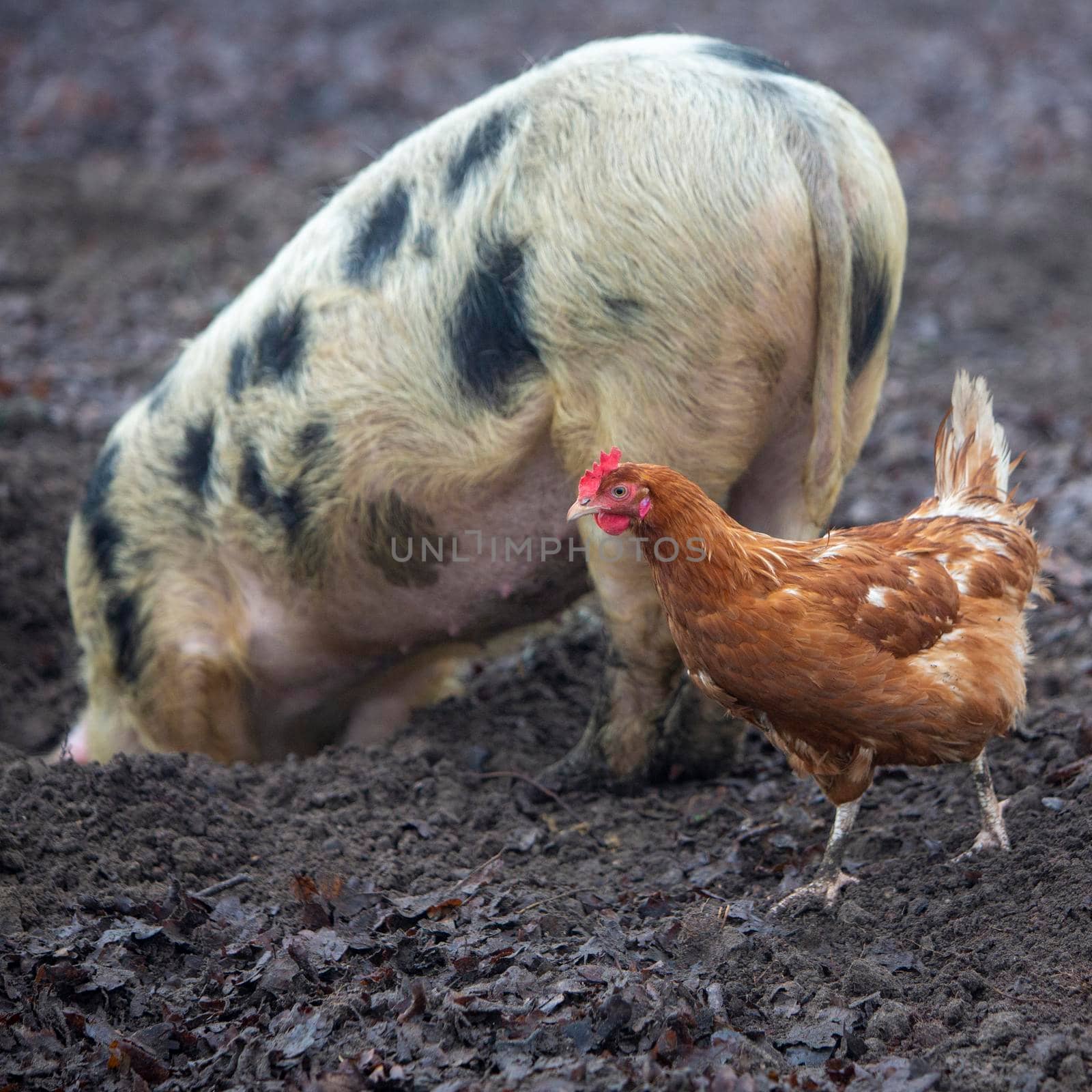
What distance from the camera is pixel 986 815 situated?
11.0 feet

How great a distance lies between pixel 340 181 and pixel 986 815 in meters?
3.22

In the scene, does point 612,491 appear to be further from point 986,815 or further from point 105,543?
point 105,543

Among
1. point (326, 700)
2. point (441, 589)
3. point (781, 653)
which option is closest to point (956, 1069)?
point (781, 653)

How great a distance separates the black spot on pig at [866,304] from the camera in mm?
3596

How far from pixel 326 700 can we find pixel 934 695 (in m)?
2.80

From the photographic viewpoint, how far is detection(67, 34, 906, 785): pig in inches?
137

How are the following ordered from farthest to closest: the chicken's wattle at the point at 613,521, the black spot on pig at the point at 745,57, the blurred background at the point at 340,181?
the blurred background at the point at 340,181, the black spot on pig at the point at 745,57, the chicken's wattle at the point at 613,521

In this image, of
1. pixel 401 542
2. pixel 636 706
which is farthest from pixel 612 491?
pixel 401 542

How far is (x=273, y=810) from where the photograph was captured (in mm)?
3822

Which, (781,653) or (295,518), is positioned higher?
(781,653)

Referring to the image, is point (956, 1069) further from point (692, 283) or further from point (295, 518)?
point (295, 518)

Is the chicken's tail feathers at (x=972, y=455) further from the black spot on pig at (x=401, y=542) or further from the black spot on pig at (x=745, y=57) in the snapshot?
the black spot on pig at (x=401, y=542)

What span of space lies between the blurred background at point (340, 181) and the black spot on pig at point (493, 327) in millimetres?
1468

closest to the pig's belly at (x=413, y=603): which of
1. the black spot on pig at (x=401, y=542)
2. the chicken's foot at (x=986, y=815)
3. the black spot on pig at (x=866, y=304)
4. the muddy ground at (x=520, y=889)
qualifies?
the black spot on pig at (x=401, y=542)
